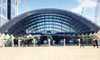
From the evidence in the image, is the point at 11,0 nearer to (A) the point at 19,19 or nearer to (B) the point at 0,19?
(B) the point at 0,19

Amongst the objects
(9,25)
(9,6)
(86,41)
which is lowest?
(86,41)

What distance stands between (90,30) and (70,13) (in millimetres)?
10462

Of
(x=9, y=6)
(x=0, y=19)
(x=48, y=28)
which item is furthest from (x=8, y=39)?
(x=9, y=6)

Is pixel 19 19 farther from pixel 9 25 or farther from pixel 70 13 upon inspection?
pixel 70 13

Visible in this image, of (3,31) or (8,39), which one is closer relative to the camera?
(8,39)

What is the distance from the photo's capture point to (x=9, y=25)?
53094 mm

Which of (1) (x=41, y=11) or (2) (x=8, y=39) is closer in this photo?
(2) (x=8, y=39)

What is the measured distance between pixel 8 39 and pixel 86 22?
30.9 metres

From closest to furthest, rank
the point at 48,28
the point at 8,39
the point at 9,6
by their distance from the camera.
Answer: the point at 8,39
the point at 48,28
the point at 9,6

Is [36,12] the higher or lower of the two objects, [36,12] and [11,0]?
the lower

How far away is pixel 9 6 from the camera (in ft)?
473

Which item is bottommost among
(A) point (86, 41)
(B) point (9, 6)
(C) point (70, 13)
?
(A) point (86, 41)

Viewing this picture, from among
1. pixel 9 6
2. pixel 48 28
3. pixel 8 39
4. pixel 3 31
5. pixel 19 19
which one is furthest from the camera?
pixel 9 6

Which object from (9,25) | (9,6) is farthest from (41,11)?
(9,6)
